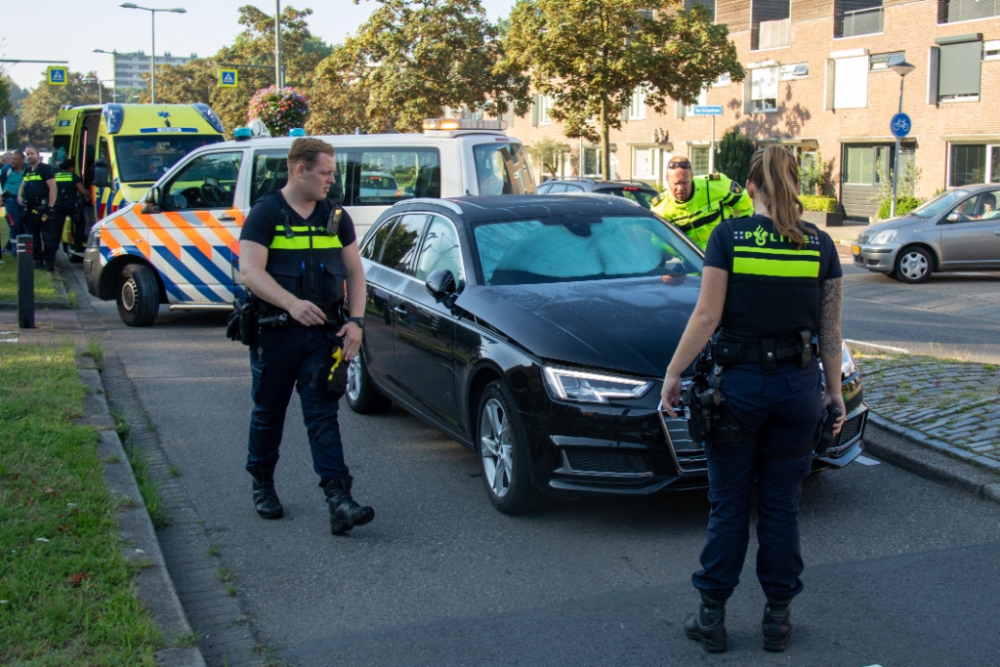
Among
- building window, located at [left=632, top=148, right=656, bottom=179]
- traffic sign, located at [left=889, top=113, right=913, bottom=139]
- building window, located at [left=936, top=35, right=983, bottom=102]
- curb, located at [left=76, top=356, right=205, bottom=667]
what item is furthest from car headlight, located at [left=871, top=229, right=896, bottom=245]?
building window, located at [left=632, top=148, right=656, bottom=179]

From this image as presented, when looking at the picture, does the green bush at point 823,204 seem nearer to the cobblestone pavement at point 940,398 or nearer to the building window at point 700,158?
the building window at point 700,158

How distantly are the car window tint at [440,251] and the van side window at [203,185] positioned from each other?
5.56 metres

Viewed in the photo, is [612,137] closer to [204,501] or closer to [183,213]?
[183,213]

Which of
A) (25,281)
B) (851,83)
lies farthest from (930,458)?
(851,83)

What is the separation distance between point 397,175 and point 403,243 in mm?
4566

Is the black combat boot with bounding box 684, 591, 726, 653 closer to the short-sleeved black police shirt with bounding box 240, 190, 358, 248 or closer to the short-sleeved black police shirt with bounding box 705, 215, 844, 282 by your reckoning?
the short-sleeved black police shirt with bounding box 705, 215, 844, 282

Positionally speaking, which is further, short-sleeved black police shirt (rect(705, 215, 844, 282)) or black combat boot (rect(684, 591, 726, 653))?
black combat boot (rect(684, 591, 726, 653))

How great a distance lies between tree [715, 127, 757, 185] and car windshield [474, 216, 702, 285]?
33573mm

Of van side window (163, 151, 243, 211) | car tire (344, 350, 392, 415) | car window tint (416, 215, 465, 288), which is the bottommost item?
car tire (344, 350, 392, 415)

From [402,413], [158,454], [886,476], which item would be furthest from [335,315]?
[886,476]

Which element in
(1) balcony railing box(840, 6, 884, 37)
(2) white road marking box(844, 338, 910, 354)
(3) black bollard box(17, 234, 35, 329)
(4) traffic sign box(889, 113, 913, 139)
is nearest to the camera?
(2) white road marking box(844, 338, 910, 354)

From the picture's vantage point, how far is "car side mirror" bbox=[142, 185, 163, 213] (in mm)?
11891

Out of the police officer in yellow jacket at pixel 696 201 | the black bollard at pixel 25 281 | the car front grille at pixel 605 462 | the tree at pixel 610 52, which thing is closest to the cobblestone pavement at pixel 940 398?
the police officer in yellow jacket at pixel 696 201

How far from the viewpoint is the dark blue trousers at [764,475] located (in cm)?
374
